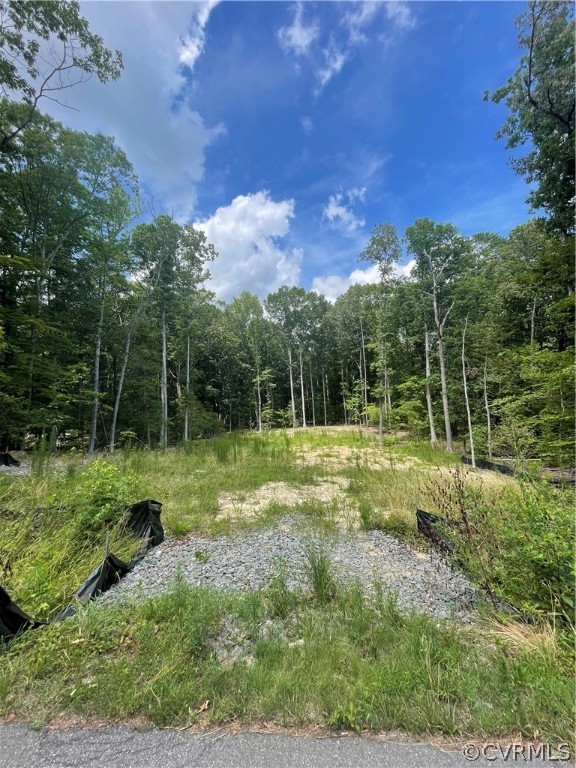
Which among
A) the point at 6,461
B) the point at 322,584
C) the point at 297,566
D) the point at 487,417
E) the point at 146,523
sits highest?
the point at 487,417

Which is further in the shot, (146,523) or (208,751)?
(146,523)

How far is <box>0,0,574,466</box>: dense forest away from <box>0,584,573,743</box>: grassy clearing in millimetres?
3523

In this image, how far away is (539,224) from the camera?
7.93 metres

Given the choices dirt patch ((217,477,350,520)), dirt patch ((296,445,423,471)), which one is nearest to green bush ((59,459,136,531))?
dirt patch ((217,477,350,520))

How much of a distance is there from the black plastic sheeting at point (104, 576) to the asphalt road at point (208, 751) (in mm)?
756

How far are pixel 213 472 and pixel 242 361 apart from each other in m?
18.5

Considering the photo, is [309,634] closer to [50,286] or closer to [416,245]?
[50,286]

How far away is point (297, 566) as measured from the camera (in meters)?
3.04

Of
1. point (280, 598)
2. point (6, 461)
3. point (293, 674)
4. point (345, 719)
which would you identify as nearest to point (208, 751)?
point (293, 674)

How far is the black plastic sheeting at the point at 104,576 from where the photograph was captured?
6.21ft

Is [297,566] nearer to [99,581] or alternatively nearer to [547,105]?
[99,581]

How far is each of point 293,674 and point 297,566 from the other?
1.52 m

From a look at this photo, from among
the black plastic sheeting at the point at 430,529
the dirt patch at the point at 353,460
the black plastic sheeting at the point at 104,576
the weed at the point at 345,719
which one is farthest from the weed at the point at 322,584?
the dirt patch at the point at 353,460

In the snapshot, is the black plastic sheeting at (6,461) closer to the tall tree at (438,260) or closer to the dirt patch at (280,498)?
the dirt patch at (280,498)
